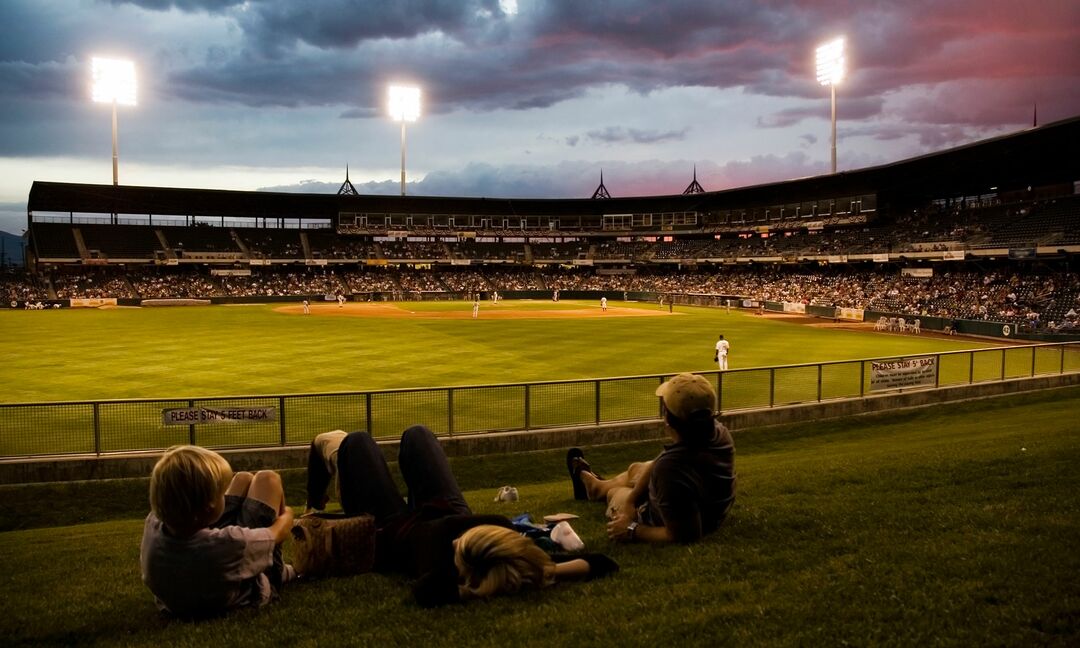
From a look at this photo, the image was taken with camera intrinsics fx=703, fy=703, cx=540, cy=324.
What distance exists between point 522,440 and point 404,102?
7597 cm

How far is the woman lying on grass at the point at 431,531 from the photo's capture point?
4.21 meters

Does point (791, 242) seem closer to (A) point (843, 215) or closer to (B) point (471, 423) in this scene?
(A) point (843, 215)

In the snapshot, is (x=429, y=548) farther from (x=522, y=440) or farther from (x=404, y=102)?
(x=404, y=102)

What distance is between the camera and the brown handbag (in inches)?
189

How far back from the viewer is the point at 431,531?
445 centimetres

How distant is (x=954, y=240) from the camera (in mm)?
58531

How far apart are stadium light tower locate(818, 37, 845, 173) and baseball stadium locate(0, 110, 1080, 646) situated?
9.15 meters

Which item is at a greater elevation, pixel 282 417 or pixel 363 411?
pixel 282 417

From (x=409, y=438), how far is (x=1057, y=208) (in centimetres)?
6252

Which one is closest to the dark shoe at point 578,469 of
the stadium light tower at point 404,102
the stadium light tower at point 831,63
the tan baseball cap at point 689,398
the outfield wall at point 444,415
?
the tan baseball cap at point 689,398

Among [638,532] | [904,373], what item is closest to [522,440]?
[638,532]

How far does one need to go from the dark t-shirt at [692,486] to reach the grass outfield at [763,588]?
18 centimetres

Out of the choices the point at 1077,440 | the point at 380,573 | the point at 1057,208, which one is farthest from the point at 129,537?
the point at 1057,208

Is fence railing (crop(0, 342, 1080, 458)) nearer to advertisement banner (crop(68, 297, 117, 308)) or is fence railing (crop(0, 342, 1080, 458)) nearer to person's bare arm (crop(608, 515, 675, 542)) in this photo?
person's bare arm (crop(608, 515, 675, 542))
